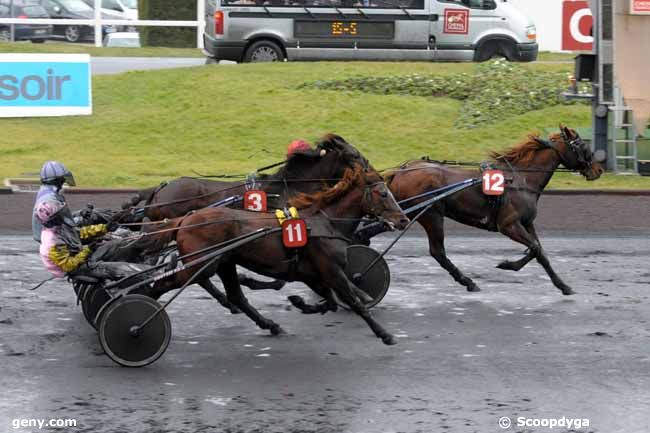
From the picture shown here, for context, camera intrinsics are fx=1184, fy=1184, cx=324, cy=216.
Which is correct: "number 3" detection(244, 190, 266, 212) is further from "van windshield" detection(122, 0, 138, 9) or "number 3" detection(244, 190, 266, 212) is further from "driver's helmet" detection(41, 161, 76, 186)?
"van windshield" detection(122, 0, 138, 9)

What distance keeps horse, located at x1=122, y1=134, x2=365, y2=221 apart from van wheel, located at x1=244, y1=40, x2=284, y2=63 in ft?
44.1

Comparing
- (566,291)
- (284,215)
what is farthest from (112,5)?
(284,215)

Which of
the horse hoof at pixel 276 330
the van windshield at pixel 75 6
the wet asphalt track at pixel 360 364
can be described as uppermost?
the van windshield at pixel 75 6

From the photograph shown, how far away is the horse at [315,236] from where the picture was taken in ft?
30.4

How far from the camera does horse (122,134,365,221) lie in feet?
35.0

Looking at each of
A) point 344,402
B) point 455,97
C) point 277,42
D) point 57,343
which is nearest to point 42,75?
point 277,42

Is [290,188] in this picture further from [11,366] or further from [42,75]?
[42,75]

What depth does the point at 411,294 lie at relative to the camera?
11766 mm

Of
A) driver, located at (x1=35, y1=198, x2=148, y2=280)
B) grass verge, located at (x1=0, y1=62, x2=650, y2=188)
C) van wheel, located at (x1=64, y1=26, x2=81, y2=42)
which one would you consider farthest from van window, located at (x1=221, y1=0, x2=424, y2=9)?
driver, located at (x1=35, y1=198, x2=148, y2=280)

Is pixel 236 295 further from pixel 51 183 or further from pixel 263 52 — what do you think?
pixel 263 52

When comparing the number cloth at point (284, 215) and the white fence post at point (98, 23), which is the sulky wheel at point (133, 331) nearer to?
the number cloth at point (284, 215)

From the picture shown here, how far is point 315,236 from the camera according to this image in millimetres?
9273

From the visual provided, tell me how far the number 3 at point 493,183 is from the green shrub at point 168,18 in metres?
21.3

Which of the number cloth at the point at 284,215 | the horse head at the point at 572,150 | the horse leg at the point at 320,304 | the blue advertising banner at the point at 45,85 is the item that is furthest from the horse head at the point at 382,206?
the blue advertising banner at the point at 45,85
